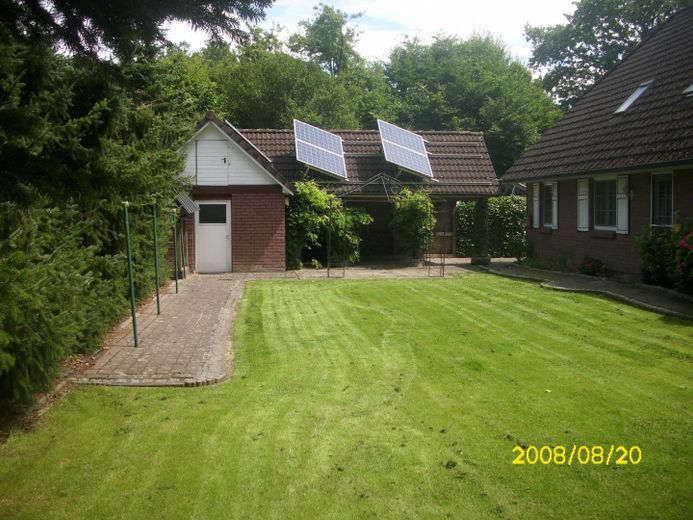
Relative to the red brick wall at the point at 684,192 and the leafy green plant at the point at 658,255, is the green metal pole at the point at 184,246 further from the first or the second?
the red brick wall at the point at 684,192

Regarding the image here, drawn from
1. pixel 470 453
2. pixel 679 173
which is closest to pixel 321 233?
pixel 679 173

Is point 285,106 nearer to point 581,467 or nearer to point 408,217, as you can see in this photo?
point 408,217

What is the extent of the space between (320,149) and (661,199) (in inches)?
497

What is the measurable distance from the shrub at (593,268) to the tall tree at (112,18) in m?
17.2

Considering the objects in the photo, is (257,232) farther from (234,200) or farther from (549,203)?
(549,203)

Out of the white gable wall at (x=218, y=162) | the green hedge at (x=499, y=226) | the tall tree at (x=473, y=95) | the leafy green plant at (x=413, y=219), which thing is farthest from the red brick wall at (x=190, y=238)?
the tall tree at (x=473, y=95)

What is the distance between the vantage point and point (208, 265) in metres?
22.9

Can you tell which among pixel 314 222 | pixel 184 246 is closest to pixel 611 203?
pixel 314 222

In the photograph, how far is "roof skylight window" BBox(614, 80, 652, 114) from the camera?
64.7 ft

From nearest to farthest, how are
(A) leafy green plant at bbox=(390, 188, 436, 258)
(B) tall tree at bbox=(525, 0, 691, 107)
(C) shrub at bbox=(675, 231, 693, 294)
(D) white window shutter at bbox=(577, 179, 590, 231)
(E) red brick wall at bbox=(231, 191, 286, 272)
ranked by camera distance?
(C) shrub at bbox=(675, 231, 693, 294), (D) white window shutter at bbox=(577, 179, 590, 231), (E) red brick wall at bbox=(231, 191, 286, 272), (A) leafy green plant at bbox=(390, 188, 436, 258), (B) tall tree at bbox=(525, 0, 691, 107)

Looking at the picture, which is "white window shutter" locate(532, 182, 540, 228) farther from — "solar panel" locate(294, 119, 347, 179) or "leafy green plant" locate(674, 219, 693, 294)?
"leafy green plant" locate(674, 219, 693, 294)

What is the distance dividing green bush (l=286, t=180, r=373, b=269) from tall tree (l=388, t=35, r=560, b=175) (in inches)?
928

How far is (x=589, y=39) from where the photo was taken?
1833 inches

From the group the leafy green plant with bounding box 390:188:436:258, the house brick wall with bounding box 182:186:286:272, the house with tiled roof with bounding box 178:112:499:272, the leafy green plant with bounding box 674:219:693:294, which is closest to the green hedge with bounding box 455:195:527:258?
the house with tiled roof with bounding box 178:112:499:272
